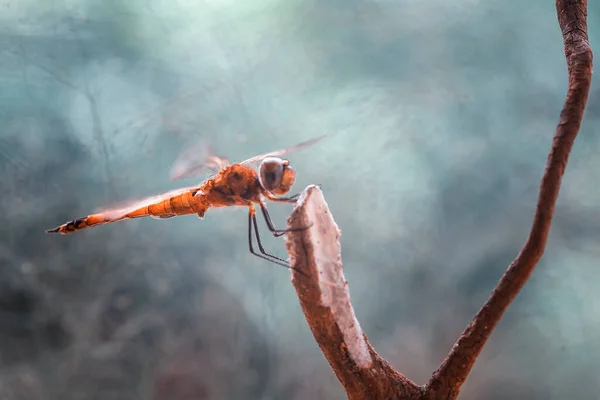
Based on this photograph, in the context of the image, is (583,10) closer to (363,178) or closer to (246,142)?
(363,178)

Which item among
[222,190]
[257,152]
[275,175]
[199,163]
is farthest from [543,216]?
[257,152]

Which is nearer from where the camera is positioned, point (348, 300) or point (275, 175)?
point (348, 300)

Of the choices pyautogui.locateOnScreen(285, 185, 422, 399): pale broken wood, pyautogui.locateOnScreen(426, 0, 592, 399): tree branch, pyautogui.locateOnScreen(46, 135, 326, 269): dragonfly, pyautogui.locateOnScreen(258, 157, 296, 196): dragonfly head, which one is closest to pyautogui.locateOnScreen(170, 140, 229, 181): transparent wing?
pyautogui.locateOnScreen(46, 135, 326, 269): dragonfly

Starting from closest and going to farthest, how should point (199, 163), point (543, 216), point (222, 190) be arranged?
point (543, 216) → point (222, 190) → point (199, 163)

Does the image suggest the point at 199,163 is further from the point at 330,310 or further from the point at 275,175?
the point at 330,310

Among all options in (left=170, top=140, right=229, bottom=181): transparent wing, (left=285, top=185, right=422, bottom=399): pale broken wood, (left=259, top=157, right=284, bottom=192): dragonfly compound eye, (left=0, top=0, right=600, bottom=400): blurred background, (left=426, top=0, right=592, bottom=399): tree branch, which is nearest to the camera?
(left=426, top=0, right=592, bottom=399): tree branch

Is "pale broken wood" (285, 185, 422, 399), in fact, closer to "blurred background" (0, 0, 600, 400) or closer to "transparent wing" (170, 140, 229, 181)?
"transparent wing" (170, 140, 229, 181)

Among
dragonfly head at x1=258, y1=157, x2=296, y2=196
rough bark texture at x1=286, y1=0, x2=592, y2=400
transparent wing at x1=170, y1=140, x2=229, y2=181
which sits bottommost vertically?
rough bark texture at x1=286, y1=0, x2=592, y2=400
